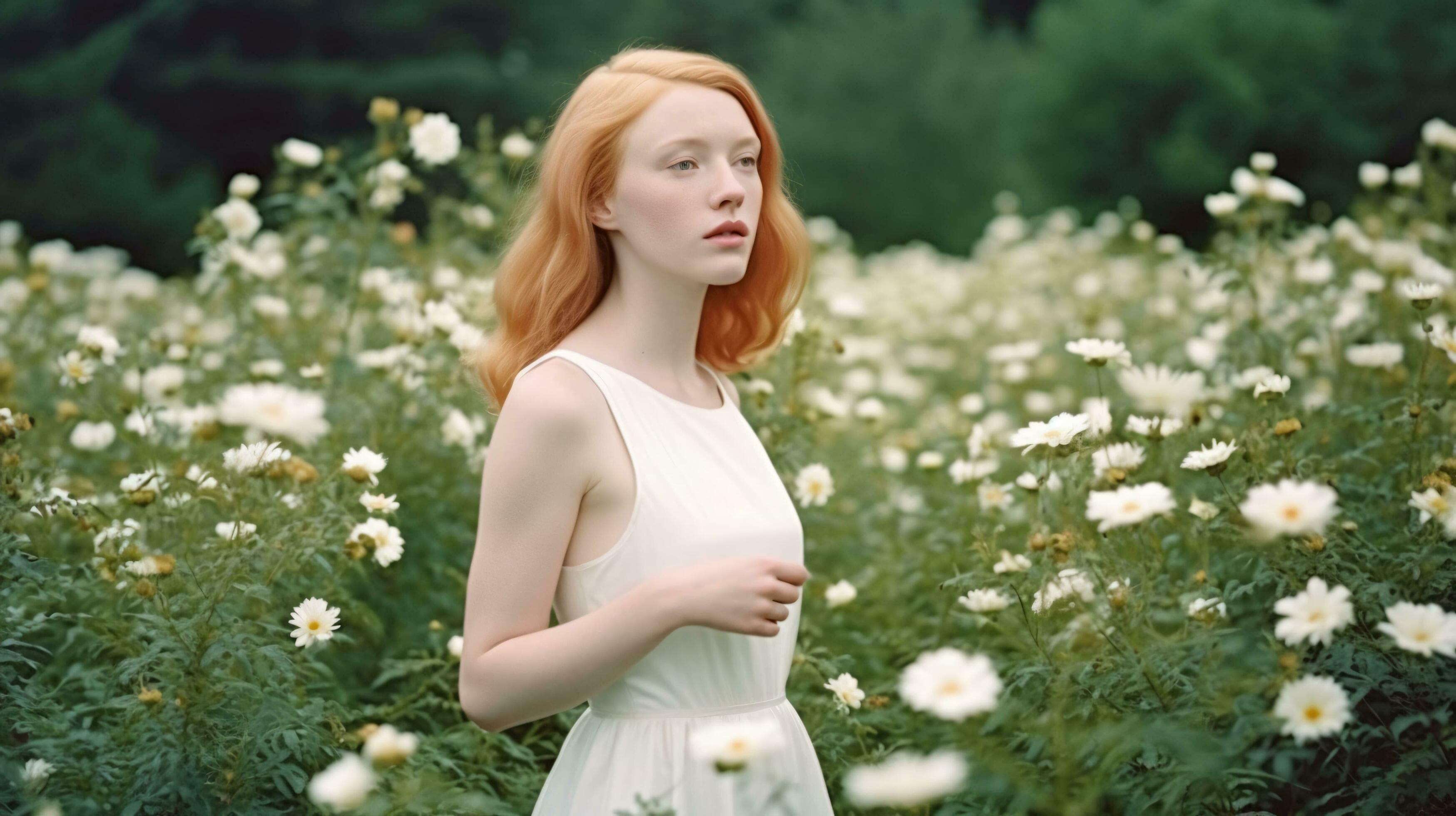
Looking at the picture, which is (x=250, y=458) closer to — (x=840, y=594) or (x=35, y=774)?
(x=35, y=774)

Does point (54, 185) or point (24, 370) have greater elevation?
point (24, 370)

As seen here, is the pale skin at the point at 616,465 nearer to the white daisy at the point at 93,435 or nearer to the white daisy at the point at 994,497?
the white daisy at the point at 994,497

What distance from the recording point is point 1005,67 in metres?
17.4

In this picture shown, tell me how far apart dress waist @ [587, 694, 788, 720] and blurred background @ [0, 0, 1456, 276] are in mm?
6717

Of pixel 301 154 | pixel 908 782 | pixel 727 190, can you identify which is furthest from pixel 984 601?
pixel 301 154

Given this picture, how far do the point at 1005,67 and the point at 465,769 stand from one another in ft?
55.4

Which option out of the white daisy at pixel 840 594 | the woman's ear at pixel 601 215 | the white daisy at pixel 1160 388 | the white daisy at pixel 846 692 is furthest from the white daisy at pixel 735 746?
the white daisy at pixel 840 594

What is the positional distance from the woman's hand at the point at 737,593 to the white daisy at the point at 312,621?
1.85 feet

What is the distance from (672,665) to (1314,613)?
2.38 ft

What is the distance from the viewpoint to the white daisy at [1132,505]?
1398mm

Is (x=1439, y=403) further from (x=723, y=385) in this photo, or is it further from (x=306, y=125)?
(x=306, y=125)

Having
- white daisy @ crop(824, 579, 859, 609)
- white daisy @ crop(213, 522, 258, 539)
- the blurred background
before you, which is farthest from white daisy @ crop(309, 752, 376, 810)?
the blurred background

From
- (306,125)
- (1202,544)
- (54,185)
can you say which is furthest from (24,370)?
(306,125)

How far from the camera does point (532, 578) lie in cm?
140
